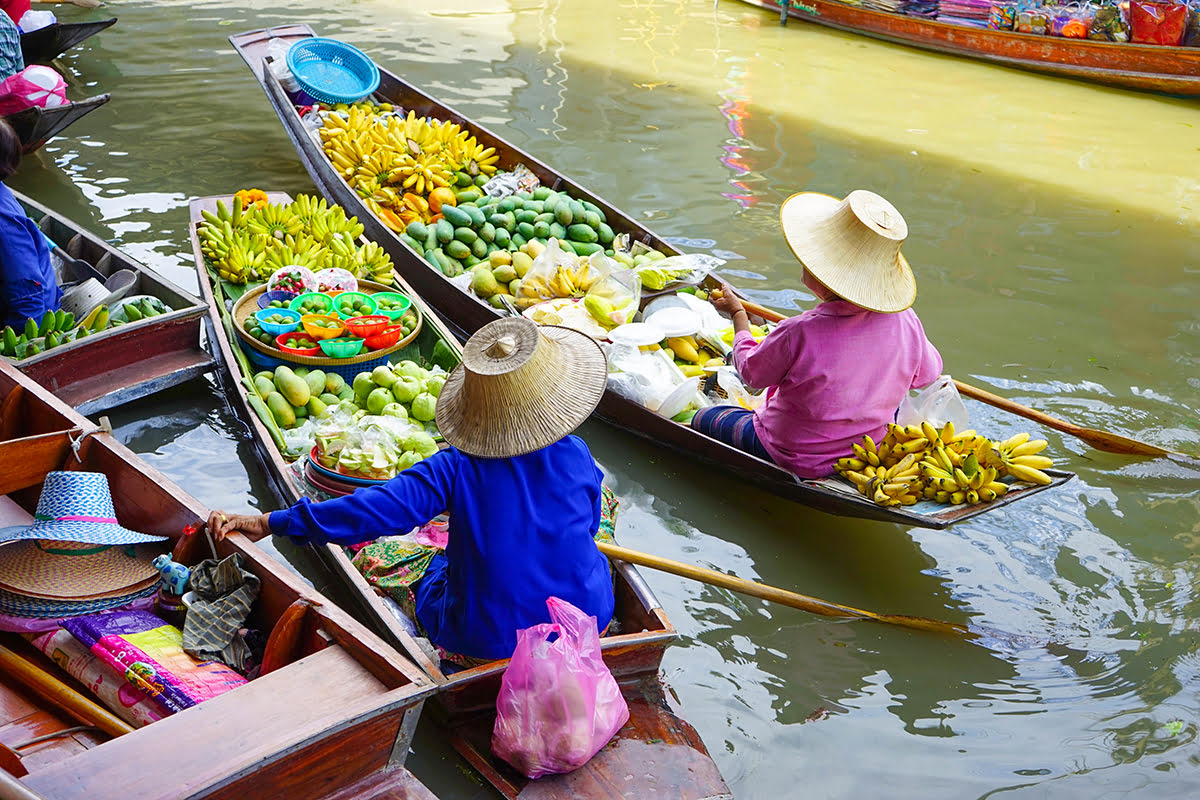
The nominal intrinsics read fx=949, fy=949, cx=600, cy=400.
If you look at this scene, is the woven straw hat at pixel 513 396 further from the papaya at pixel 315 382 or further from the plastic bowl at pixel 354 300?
the plastic bowl at pixel 354 300

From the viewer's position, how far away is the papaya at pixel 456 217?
5551 millimetres

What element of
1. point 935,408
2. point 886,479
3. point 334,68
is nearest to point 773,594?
point 886,479

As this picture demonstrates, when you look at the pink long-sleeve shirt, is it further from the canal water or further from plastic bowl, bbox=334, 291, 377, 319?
plastic bowl, bbox=334, 291, 377, 319

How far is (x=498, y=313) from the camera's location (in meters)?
4.89

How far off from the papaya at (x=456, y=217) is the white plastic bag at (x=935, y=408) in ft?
9.33

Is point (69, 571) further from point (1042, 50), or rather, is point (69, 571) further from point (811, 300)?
point (1042, 50)

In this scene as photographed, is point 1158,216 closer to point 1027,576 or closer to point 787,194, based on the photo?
point 787,194

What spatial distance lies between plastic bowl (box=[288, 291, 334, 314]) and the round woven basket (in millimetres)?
244

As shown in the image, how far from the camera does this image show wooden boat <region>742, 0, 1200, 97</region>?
32.6ft

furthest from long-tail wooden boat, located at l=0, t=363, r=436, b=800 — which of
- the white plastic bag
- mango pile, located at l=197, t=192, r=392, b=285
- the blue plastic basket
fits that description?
the blue plastic basket

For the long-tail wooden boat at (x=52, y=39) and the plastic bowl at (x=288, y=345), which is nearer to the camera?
the plastic bowl at (x=288, y=345)

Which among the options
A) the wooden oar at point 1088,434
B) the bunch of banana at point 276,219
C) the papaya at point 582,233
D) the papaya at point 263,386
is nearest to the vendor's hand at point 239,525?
the papaya at point 263,386

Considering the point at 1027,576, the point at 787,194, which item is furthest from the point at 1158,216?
the point at 1027,576

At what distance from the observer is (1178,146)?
873cm
